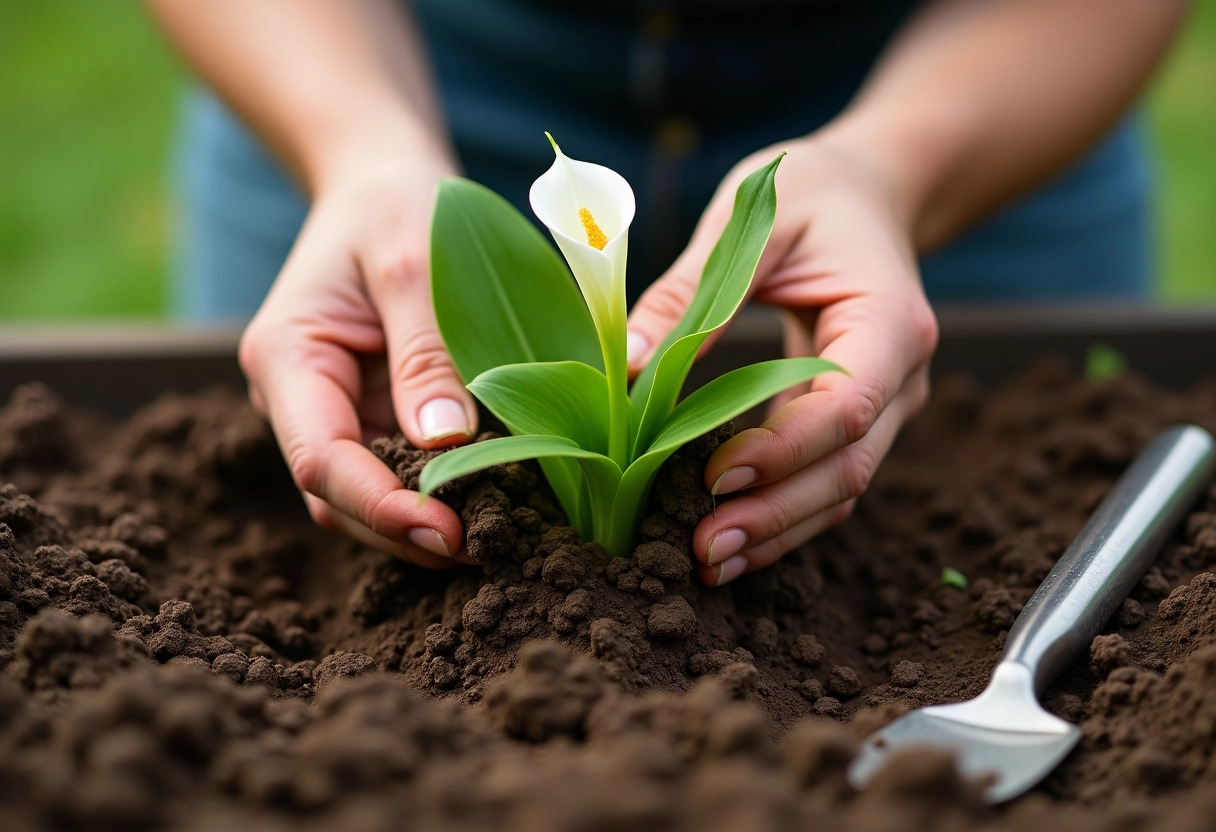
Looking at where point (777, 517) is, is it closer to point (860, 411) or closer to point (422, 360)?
point (860, 411)

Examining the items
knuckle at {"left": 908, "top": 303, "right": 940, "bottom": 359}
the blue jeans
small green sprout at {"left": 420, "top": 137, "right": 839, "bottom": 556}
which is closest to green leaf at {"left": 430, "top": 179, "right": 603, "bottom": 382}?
small green sprout at {"left": 420, "top": 137, "right": 839, "bottom": 556}

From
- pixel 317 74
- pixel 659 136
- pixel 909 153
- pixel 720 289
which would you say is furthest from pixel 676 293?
pixel 659 136

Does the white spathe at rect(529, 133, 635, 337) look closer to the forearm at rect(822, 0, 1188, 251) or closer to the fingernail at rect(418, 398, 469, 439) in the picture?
the fingernail at rect(418, 398, 469, 439)

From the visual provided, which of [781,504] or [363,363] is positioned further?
[363,363]

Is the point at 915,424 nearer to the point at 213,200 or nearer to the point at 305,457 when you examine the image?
the point at 305,457

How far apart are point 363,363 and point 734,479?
50cm

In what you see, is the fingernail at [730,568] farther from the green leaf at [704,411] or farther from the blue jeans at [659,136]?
the blue jeans at [659,136]

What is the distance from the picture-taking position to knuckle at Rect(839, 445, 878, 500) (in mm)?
1064

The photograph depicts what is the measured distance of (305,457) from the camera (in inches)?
41.6

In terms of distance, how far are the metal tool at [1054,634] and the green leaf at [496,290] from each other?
1.64 feet

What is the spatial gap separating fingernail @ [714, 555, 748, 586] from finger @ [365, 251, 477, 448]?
0.28m

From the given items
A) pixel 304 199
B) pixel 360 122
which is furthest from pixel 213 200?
pixel 360 122

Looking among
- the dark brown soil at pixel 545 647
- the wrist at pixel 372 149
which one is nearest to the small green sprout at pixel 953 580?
the dark brown soil at pixel 545 647

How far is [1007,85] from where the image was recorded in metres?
1.59
